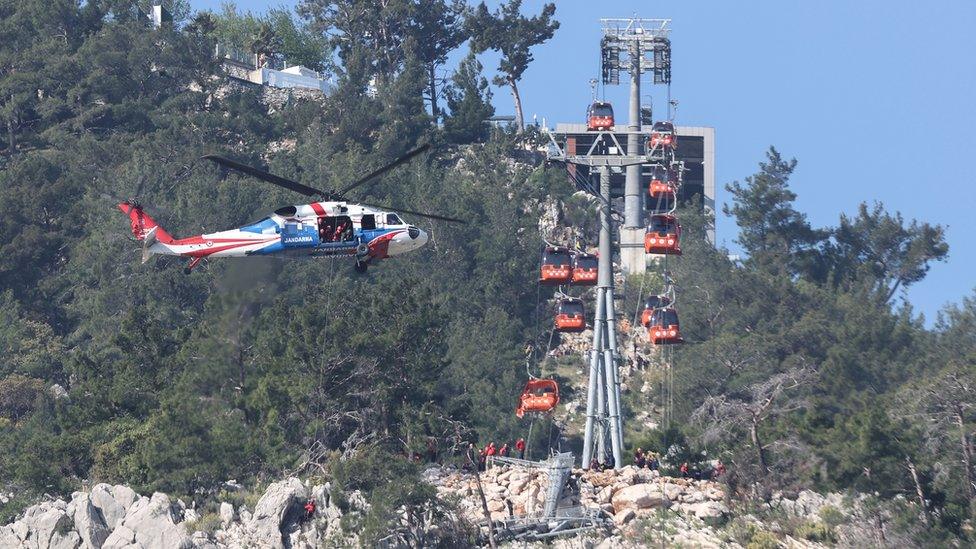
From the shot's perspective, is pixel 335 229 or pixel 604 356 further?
pixel 604 356

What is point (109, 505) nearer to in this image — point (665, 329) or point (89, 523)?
point (89, 523)

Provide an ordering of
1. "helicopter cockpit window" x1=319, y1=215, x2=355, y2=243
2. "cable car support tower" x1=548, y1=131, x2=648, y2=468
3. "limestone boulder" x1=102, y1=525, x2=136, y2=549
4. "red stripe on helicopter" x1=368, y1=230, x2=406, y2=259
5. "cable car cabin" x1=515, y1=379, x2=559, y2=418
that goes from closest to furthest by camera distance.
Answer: "helicopter cockpit window" x1=319, y1=215, x2=355, y2=243, "red stripe on helicopter" x1=368, y1=230, x2=406, y2=259, "limestone boulder" x1=102, y1=525, x2=136, y2=549, "cable car support tower" x1=548, y1=131, x2=648, y2=468, "cable car cabin" x1=515, y1=379, x2=559, y2=418

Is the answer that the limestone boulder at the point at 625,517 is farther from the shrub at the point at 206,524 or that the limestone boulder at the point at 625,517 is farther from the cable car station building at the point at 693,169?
the cable car station building at the point at 693,169

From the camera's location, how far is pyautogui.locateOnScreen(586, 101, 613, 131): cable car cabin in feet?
287

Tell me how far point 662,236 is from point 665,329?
307 cm

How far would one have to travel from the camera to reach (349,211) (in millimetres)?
51719

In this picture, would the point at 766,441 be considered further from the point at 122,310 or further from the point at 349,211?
the point at 122,310

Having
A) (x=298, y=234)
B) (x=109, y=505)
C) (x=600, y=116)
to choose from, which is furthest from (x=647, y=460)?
(x=600, y=116)

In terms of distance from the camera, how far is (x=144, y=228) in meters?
55.3

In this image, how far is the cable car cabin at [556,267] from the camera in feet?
217

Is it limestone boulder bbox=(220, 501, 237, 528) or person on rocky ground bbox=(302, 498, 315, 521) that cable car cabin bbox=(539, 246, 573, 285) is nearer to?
person on rocky ground bbox=(302, 498, 315, 521)

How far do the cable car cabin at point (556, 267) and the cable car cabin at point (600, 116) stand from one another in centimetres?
2155

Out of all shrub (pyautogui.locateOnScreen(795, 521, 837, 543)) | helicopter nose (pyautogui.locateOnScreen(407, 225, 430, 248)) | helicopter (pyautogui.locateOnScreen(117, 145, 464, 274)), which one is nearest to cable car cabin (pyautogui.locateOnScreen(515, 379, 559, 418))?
shrub (pyautogui.locateOnScreen(795, 521, 837, 543))

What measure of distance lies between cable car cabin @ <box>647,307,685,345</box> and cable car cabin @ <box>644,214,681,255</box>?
81.4 inches
